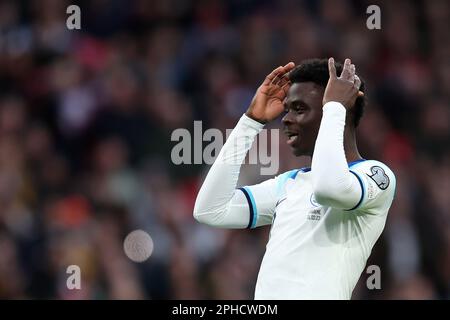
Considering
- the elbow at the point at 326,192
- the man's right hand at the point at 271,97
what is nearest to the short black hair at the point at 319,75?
the man's right hand at the point at 271,97

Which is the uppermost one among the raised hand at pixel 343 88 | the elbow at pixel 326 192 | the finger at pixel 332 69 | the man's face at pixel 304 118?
the finger at pixel 332 69

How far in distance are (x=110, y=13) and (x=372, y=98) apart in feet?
9.35

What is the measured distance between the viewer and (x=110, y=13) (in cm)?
1034

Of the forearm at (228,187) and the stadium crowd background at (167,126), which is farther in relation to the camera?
the stadium crowd background at (167,126)

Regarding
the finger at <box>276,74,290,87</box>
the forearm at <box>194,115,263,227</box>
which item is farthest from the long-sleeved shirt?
the finger at <box>276,74,290,87</box>

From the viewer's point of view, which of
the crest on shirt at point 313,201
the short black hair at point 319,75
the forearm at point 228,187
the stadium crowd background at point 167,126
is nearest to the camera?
the crest on shirt at point 313,201

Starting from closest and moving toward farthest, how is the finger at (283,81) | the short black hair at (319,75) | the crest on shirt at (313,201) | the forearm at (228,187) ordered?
the crest on shirt at (313,201) < the short black hair at (319,75) < the forearm at (228,187) < the finger at (283,81)

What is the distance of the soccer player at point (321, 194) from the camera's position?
11.9ft

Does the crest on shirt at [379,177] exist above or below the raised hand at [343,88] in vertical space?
below

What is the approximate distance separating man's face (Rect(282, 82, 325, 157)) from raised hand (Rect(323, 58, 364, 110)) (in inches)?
6.6

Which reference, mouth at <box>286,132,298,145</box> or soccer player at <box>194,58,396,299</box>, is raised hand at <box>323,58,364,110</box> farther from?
mouth at <box>286,132,298,145</box>

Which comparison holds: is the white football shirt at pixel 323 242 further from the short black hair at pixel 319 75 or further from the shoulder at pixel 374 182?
the short black hair at pixel 319 75

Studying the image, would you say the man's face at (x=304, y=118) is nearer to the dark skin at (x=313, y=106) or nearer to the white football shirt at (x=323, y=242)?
the dark skin at (x=313, y=106)
